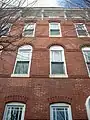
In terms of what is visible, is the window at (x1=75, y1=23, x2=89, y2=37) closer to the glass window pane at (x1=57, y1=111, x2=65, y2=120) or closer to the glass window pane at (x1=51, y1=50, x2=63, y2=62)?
the glass window pane at (x1=51, y1=50, x2=63, y2=62)

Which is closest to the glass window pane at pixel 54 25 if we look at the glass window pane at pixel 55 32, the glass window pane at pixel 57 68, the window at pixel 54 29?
the window at pixel 54 29

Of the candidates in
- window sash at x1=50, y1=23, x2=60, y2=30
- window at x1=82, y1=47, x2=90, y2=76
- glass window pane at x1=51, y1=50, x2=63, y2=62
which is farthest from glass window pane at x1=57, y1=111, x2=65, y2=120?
window sash at x1=50, y1=23, x2=60, y2=30

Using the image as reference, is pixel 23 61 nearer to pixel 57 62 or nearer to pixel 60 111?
pixel 57 62

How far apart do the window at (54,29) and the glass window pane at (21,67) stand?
321 centimetres

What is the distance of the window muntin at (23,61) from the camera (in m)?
10.0

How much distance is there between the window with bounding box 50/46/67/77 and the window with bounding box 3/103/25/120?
2.35 meters

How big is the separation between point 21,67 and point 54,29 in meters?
4.58

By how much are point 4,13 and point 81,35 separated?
23.8 ft

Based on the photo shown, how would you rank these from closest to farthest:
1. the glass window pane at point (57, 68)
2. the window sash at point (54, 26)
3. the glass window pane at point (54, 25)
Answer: the glass window pane at point (57, 68) → the window sash at point (54, 26) → the glass window pane at point (54, 25)

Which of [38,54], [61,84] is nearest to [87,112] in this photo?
[61,84]

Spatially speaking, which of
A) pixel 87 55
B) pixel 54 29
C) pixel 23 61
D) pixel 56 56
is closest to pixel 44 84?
pixel 23 61

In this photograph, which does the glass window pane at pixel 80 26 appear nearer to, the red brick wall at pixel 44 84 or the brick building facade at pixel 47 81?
the brick building facade at pixel 47 81

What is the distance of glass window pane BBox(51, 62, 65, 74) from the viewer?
392 inches

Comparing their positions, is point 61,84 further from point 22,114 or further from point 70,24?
point 70,24
